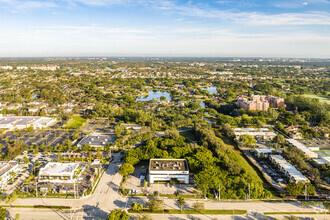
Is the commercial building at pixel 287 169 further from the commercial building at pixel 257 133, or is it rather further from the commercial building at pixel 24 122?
the commercial building at pixel 24 122

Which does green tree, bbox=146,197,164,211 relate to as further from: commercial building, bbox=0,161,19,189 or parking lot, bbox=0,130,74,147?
parking lot, bbox=0,130,74,147

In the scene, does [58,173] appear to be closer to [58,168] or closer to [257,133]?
[58,168]

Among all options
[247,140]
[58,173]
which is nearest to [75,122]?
[58,173]

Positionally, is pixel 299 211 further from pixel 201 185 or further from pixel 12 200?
pixel 12 200

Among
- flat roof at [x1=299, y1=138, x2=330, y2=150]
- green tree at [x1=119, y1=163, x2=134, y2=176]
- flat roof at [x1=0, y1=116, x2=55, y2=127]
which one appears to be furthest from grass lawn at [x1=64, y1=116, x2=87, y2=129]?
flat roof at [x1=299, y1=138, x2=330, y2=150]

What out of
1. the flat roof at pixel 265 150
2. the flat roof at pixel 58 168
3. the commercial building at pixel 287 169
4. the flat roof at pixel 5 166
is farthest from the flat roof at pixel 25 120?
the commercial building at pixel 287 169

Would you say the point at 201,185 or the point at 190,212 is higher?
the point at 201,185

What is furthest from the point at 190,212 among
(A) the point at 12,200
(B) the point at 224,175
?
(A) the point at 12,200
